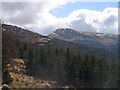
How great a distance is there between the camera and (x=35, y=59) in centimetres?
4272

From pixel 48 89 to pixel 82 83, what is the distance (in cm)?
806

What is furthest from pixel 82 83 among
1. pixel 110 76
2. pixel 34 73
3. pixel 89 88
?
pixel 34 73

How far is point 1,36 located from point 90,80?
1503 cm

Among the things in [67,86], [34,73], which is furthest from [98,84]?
[34,73]

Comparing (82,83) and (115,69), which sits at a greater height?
(115,69)

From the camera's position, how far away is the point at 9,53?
26984 mm

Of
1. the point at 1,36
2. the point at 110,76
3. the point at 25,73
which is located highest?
the point at 1,36

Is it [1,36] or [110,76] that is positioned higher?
[1,36]

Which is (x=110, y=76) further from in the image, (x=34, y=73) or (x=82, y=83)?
(x=34, y=73)

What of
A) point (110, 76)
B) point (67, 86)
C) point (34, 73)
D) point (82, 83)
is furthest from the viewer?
point (34, 73)

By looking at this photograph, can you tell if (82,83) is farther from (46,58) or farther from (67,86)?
(46,58)

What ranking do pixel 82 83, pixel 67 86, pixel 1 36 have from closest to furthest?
pixel 82 83, pixel 67 86, pixel 1 36

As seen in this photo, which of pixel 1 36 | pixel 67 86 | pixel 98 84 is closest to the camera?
pixel 98 84

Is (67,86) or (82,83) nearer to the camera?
(82,83)
